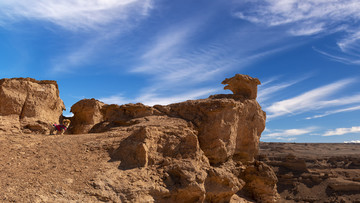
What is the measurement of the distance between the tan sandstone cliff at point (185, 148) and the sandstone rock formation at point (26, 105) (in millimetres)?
2048

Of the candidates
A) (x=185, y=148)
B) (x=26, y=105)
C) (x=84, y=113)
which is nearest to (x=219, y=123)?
(x=185, y=148)

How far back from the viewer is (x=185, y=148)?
30.3ft

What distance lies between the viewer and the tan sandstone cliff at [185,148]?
752 cm

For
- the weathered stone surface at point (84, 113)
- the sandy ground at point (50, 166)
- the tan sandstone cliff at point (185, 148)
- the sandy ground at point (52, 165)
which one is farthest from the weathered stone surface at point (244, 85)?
the sandy ground at point (50, 166)

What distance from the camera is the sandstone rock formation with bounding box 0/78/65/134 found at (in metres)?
10.1

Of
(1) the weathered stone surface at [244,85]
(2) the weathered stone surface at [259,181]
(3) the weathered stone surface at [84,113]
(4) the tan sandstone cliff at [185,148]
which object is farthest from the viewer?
(3) the weathered stone surface at [84,113]

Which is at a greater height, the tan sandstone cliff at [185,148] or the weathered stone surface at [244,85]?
the weathered stone surface at [244,85]

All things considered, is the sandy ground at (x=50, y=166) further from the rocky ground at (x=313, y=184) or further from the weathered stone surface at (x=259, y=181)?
the rocky ground at (x=313, y=184)

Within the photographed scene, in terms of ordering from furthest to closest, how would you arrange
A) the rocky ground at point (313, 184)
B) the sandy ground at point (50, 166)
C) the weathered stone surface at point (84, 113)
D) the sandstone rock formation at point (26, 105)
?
the rocky ground at point (313, 184), the weathered stone surface at point (84, 113), the sandstone rock formation at point (26, 105), the sandy ground at point (50, 166)

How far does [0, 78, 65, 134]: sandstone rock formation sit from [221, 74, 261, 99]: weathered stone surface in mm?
8175

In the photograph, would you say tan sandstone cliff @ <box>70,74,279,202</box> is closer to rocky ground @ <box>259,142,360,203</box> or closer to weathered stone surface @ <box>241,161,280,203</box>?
weathered stone surface @ <box>241,161,280,203</box>

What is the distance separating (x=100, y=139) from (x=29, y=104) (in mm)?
3965

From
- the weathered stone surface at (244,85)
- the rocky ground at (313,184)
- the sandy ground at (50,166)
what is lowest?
the rocky ground at (313,184)

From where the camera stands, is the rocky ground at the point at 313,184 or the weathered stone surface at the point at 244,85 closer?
the weathered stone surface at the point at 244,85
